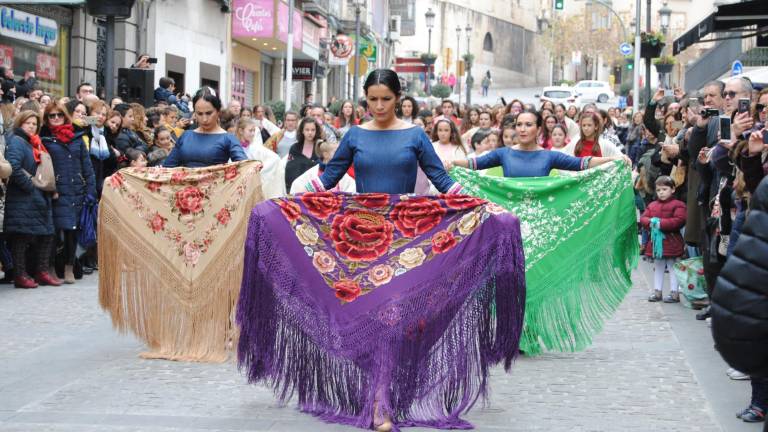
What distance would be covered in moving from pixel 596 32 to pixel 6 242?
89.4 metres

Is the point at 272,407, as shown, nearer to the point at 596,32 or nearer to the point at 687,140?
the point at 687,140

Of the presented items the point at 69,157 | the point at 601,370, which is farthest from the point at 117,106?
the point at 601,370

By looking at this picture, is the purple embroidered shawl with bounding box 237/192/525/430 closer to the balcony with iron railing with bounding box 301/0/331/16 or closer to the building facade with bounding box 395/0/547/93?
the balcony with iron railing with bounding box 301/0/331/16

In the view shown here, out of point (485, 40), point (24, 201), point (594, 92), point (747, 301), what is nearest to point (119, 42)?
point (24, 201)

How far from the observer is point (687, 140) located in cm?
1238

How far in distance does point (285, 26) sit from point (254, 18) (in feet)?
6.74

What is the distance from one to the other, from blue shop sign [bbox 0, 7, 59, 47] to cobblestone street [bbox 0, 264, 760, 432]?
1142 cm

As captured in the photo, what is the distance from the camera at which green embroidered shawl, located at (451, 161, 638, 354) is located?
9.21 m

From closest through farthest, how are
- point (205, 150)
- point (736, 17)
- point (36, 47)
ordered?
point (205, 150) → point (736, 17) → point (36, 47)

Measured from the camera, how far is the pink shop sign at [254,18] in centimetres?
3528

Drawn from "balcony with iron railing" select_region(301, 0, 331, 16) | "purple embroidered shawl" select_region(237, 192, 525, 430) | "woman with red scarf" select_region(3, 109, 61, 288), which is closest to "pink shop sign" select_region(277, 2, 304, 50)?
"balcony with iron railing" select_region(301, 0, 331, 16)

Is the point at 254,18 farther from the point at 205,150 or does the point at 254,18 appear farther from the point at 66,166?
the point at 205,150

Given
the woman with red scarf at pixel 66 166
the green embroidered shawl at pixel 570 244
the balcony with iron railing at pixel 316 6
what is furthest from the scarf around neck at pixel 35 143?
the balcony with iron railing at pixel 316 6

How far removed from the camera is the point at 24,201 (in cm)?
1272
